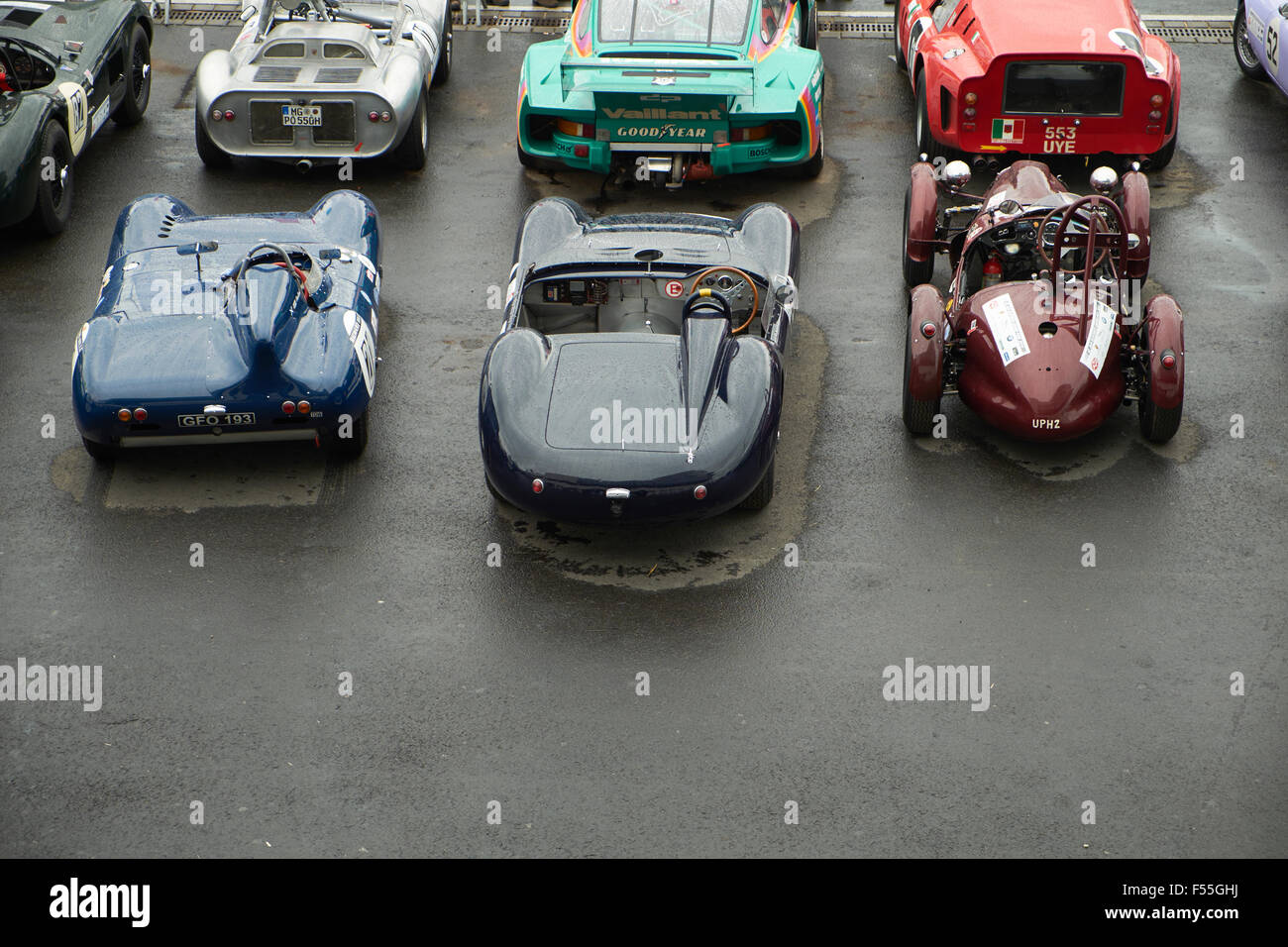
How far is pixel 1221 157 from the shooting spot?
1287 cm

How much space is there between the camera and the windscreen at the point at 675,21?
12.4m

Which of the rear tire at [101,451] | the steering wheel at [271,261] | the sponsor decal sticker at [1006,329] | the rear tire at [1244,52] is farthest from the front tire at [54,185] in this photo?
the rear tire at [1244,52]

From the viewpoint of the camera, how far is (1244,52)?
14.3m

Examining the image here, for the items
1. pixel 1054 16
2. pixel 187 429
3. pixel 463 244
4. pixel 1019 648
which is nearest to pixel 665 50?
pixel 463 244

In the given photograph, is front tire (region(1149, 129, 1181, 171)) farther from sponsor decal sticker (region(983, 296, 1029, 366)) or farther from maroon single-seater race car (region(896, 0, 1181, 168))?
sponsor decal sticker (region(983, 296, 1029, 366))

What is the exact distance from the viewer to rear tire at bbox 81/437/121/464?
8.64 m

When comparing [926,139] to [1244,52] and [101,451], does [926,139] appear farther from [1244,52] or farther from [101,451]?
[101,451]

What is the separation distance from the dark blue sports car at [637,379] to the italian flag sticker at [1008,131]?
3185mm

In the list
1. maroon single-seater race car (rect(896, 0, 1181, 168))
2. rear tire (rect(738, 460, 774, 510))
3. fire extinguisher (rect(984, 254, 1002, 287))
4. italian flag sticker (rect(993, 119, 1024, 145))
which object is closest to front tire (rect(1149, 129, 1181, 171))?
maroon single-seater race car (rect(896, 0, 1181, 168))

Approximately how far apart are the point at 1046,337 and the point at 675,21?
17.0 feet

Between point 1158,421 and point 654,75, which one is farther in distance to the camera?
point 654,75

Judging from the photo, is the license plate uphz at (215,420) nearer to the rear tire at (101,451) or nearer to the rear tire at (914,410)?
the rear tire at (101,451)

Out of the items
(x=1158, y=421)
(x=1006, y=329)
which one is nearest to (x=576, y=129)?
(x=1006, y=329)
